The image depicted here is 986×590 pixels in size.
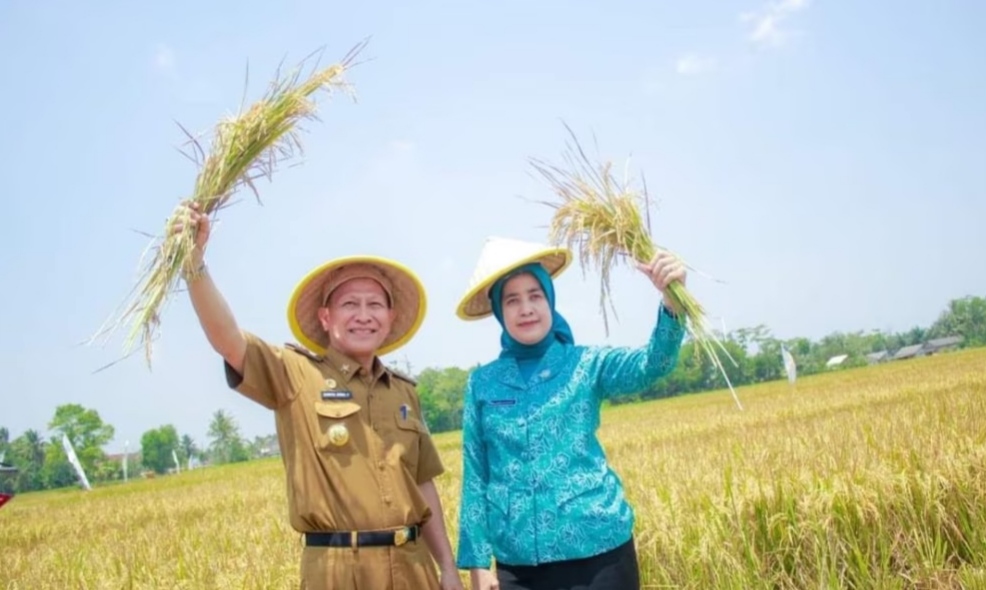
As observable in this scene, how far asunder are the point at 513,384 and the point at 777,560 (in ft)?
5.88

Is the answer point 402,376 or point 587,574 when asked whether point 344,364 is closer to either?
point 402,376

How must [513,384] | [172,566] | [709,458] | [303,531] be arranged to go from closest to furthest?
[303,531] → [513,384] → [172,566] → [709,458]

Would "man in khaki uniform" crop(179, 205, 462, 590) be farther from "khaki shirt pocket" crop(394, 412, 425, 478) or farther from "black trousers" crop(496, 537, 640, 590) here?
"black trousers" crop(496, 537, 640, 590)

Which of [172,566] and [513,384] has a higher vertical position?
[513,384]

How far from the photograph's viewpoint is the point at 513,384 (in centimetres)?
267

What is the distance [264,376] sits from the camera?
8.28ft

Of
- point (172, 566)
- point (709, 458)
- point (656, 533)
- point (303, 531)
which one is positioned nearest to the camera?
point (303, 531)

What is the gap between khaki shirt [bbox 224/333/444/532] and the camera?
2465 millimetres

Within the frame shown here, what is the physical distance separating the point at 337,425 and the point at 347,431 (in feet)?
0.12

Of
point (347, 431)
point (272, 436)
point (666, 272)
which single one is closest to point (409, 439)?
point (347, 431)

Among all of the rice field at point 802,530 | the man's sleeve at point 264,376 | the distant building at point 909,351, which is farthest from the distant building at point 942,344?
the man's sleeve at point 264,376

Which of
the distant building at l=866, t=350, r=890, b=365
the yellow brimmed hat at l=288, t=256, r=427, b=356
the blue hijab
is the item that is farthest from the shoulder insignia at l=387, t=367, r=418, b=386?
the distant building at l=866, t=350, r=890, b=365

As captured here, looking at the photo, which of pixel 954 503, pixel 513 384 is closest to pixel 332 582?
pixel 513 384

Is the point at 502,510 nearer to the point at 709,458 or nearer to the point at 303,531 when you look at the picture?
the point at 303,531
